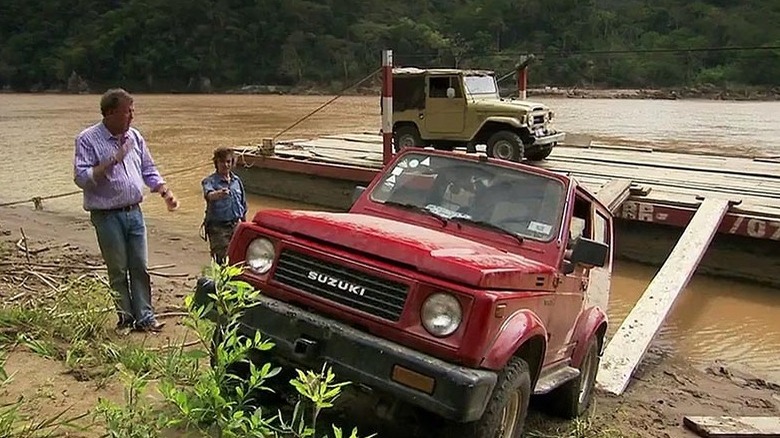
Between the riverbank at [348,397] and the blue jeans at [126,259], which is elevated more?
the blue jeans at [126,259]

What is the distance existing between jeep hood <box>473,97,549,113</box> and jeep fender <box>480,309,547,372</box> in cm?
976

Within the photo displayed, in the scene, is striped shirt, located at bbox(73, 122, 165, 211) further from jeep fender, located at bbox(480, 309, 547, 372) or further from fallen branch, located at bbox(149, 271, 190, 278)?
fallen branch, located at bbox(149, 271, 190, 278)

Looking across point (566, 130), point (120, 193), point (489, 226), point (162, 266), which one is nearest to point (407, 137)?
point (162, 266)

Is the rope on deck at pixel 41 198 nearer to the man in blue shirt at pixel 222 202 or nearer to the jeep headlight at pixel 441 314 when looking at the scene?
the man in blue shirt at pixel 222 202

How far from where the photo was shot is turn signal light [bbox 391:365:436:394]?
3211mm

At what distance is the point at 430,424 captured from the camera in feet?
11.6

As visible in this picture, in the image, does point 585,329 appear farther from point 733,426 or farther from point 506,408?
point 506,408

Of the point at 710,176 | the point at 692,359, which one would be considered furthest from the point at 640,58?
the point at 692,359

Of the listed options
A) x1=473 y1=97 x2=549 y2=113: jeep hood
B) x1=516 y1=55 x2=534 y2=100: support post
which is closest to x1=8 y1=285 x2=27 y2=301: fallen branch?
x1=473 y1=97 x2=549 y2=113: jeep hood

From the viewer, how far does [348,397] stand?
416 cm

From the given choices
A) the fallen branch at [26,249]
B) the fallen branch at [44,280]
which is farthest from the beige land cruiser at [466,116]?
the fallen branch at [44,280]

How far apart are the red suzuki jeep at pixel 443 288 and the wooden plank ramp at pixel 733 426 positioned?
1.01 meters

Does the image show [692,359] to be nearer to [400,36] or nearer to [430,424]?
[430,424]

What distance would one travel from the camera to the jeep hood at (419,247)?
11.1 feet
